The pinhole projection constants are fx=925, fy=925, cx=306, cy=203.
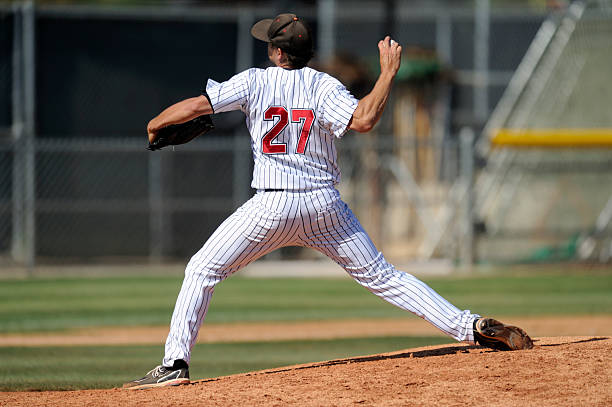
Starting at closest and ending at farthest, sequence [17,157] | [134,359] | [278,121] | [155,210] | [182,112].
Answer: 1. [182,112]
2. [278,121]
3. [134,359]
4. [17,157]
5. [155,210]

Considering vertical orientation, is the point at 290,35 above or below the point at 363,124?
above

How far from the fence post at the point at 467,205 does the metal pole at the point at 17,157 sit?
25.6 ft

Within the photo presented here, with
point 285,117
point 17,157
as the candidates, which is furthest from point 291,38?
point 17,157

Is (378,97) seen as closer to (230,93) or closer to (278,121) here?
(278,121)

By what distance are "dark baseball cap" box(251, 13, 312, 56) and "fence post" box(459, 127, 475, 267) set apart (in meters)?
11.6

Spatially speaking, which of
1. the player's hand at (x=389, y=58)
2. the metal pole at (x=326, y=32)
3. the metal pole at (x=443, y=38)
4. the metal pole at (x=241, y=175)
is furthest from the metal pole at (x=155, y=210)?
the player's hand at (x=389, y=58)

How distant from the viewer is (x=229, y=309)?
11.6 m

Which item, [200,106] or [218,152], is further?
[218,152]

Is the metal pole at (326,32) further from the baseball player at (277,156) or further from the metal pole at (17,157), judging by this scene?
the baseball player at (277,156)

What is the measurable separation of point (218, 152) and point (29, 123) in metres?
4.05

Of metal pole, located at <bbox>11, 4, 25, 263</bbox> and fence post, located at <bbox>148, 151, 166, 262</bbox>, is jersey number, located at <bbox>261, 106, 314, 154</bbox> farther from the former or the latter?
fence post, located at <bbox>148, 151, 166, 262</bbox>

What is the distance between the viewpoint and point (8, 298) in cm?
1251

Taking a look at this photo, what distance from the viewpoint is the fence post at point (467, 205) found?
644 inches

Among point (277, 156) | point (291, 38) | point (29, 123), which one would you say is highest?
point (29, 123)
